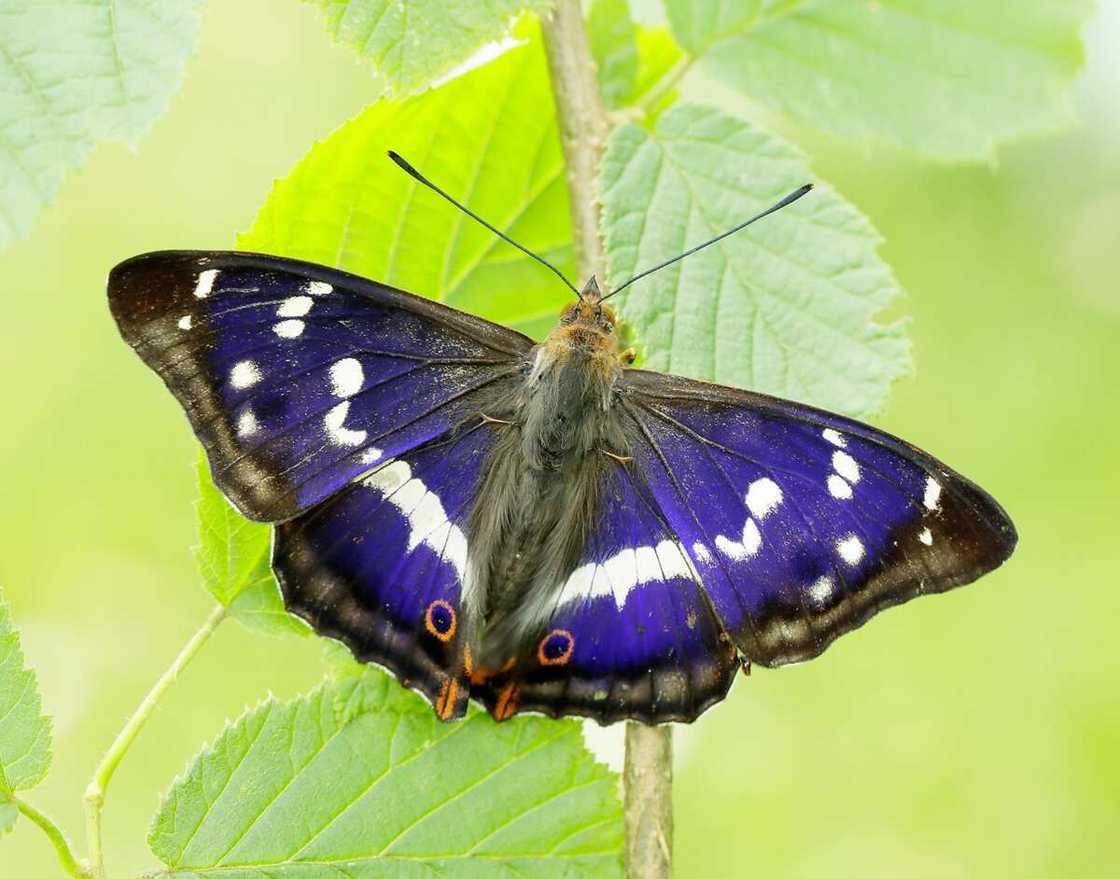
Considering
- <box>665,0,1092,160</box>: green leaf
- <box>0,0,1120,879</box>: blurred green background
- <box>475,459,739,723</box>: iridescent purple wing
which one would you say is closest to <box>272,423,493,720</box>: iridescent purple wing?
<box>475,459,739,723</box>: iridescent purple wing

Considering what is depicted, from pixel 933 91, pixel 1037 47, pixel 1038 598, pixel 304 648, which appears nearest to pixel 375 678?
pixel 933 91

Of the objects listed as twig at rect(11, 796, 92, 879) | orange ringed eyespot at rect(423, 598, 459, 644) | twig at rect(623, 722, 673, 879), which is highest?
twig at rect(11, 796, 92, 879)

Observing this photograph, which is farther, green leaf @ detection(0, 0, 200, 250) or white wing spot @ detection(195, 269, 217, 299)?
white wing spot @ detection(195, 269, 217, 299)

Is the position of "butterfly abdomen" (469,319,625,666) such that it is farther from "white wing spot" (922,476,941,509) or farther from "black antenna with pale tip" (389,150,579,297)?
"white wing spot" (922,476,941,509)

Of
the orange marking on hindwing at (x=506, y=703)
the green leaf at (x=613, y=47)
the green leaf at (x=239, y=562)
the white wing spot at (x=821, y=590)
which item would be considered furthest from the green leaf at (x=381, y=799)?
the green leaf at (x=613, y=47)

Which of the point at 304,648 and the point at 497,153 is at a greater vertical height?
the point at 497,153

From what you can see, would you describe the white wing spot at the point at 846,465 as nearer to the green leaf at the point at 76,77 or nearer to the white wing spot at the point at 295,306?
the white wing spot at the point at 295,306

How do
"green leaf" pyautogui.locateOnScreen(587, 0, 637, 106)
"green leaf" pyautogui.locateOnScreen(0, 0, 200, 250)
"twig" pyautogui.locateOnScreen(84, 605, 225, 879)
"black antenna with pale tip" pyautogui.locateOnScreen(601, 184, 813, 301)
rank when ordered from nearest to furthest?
"green leaf" pyautogui.locateOnScreen(0, 0, 200, 250) < "twig" pyautogui.locateOnScreen(84, 605, 225, 879) < "black antenna with pale tip" pyautogui.locateOnScreen(601, 184, 813, 301) < "green leaf" pyautogui.locateOnScreen(587, 0, 637, 106)

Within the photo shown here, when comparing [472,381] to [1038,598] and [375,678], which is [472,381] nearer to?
[375,678]
